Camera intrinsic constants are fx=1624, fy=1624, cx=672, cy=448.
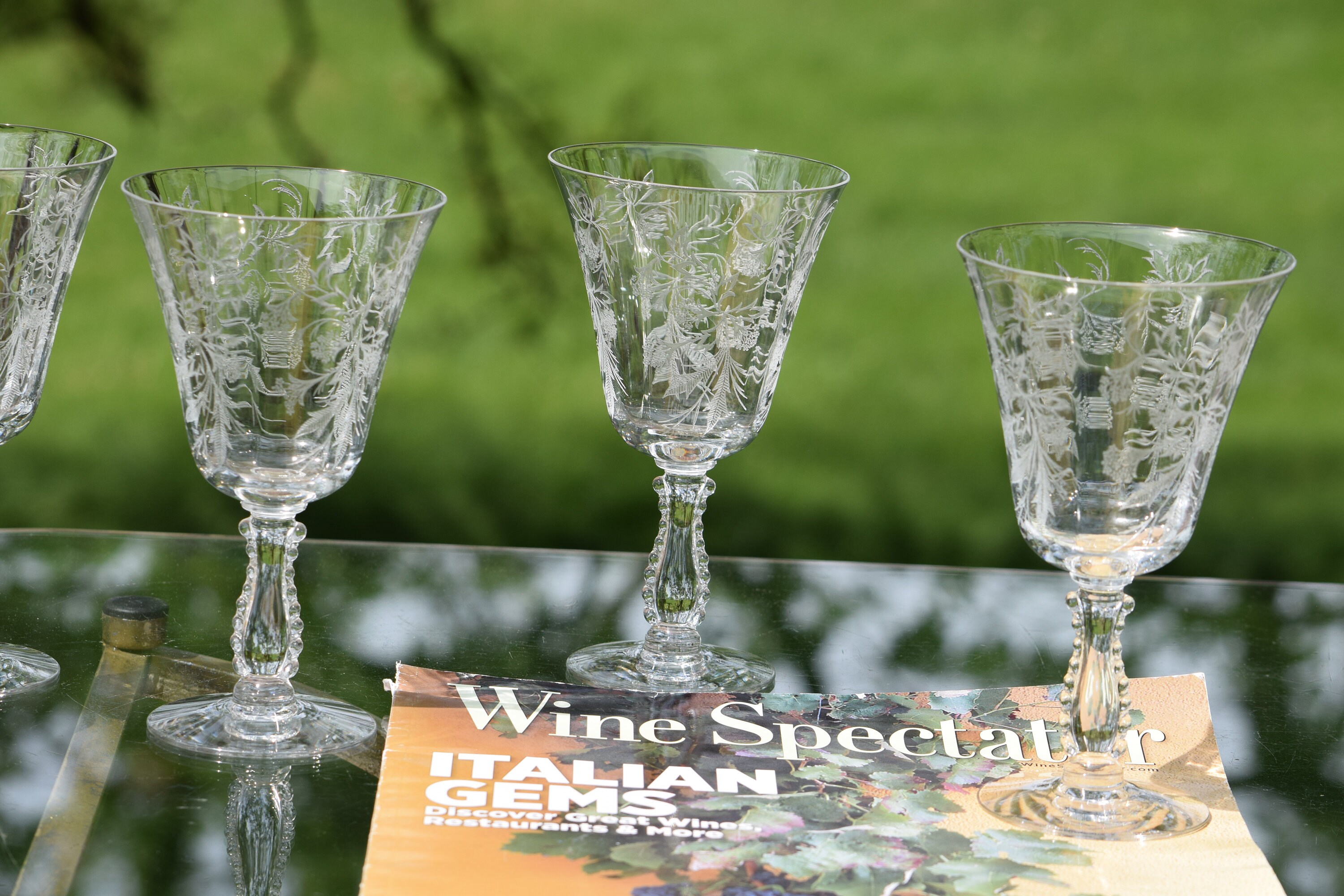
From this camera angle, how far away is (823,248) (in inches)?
107

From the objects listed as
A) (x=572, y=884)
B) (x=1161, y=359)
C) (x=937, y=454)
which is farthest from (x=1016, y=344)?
(x=937, y=454)

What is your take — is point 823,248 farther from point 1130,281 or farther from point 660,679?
point 1130,281

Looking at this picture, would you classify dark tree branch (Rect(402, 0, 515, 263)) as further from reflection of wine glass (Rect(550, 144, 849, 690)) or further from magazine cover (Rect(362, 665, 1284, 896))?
magazine cover (Rect(362, 665, 1284, 896))

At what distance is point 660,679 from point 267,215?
0.40 meters

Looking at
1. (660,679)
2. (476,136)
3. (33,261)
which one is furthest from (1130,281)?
(476,136)

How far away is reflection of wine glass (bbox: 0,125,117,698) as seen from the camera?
0.98 meters

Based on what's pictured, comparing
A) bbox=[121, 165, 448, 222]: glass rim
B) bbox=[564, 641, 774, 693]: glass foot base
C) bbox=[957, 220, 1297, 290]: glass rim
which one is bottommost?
bbox=[564, 641, 774, 693]: glass foot base

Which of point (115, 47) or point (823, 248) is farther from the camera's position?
point (823, 248)

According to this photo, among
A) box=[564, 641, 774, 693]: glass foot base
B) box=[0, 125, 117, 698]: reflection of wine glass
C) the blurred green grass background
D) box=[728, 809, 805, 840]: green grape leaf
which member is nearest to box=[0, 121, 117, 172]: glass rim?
box=[0, 125, 117, 698]: reflection of wine glass

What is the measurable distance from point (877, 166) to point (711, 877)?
6.85 feet

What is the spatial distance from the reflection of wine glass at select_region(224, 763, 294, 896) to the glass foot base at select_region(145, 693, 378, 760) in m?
0.02

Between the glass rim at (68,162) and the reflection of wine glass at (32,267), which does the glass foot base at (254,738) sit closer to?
the reflection of wine glass at (32,267)

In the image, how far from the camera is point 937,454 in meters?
2.72

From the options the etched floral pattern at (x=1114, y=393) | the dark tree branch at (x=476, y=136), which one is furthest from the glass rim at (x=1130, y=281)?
the dark tree branch at (x=476, y=136)
